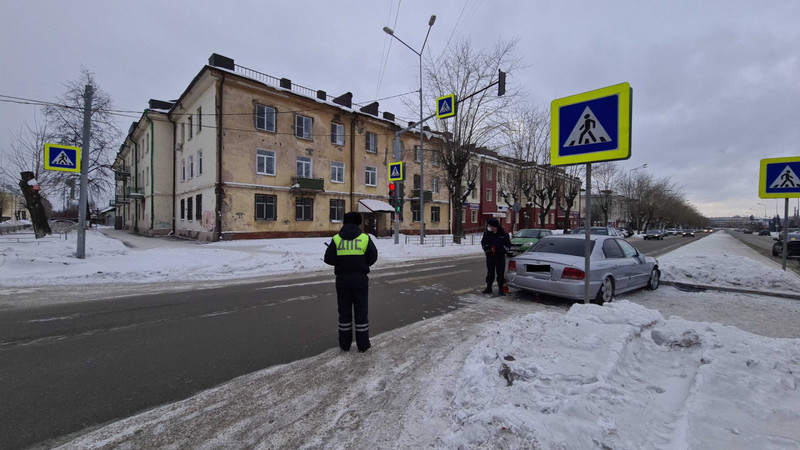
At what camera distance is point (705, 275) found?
9047 mm

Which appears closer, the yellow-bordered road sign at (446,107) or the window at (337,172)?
the yellow-bordered road sign at (446,107)

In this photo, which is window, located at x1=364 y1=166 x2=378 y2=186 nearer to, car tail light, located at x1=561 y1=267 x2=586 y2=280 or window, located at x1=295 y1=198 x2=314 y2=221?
window, located at x1=295 y1=198 x2=314 y2=221

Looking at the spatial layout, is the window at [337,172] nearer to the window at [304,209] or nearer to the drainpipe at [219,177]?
the window at [304,209]

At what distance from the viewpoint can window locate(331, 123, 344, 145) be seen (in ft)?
90.0

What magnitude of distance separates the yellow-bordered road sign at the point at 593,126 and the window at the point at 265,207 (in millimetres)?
21416

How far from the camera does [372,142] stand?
99.0 feet

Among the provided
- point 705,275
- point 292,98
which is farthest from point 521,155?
point 705,275

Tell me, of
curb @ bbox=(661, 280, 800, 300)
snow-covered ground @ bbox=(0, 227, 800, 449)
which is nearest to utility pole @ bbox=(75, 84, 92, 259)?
snow-covered ground @ bbox=(0, 227, 800, 449)

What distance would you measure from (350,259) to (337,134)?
25.0 metres

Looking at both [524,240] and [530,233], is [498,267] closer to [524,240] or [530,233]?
[524,240]

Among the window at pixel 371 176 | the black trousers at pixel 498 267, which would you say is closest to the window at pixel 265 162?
the window at pixel 371 176

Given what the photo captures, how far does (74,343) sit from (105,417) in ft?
8.01

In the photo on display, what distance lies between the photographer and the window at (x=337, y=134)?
27438 millimetres

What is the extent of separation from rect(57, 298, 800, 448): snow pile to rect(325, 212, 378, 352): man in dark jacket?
0.27 meters
